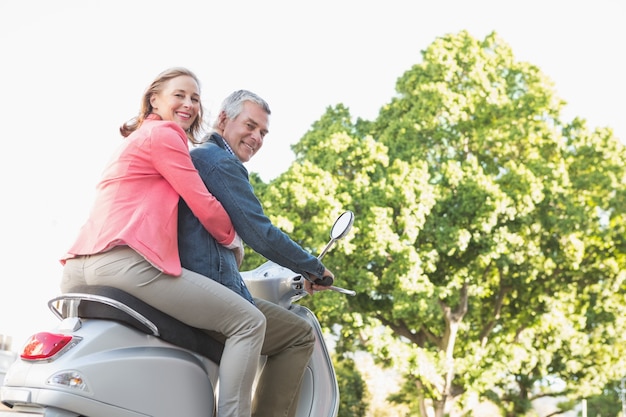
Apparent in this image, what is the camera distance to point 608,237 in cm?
2022

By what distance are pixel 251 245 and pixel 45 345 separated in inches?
31.4

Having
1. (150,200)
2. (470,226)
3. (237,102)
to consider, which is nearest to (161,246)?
(150,200)

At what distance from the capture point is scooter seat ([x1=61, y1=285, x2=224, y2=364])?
2.49m

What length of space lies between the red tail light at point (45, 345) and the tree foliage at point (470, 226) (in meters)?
16.2

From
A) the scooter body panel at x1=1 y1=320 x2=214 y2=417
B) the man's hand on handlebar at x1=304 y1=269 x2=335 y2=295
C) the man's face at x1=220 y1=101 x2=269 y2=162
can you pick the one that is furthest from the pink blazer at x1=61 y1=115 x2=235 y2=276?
the man's hand on handlebar at x1=304 y1=269 x2=335 y2=295

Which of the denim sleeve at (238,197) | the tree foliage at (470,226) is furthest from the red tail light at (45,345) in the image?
the tree foliage at (470,226)

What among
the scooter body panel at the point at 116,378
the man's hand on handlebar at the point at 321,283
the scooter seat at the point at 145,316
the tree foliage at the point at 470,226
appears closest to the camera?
the scooter body panel at the point at 116,378

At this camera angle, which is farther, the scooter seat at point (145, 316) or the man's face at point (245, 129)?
the man's face at point (245, 129)

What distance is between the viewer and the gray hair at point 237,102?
10.2 feet

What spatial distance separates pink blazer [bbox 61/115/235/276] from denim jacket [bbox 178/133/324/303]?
2.5 inches

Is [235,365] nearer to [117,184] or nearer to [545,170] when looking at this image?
[117,184]

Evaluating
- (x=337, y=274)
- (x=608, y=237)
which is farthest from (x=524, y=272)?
(x=337, y=274)

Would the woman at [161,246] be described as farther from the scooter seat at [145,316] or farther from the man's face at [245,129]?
the man's face at [245,129]

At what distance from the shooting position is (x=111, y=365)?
2.39m
